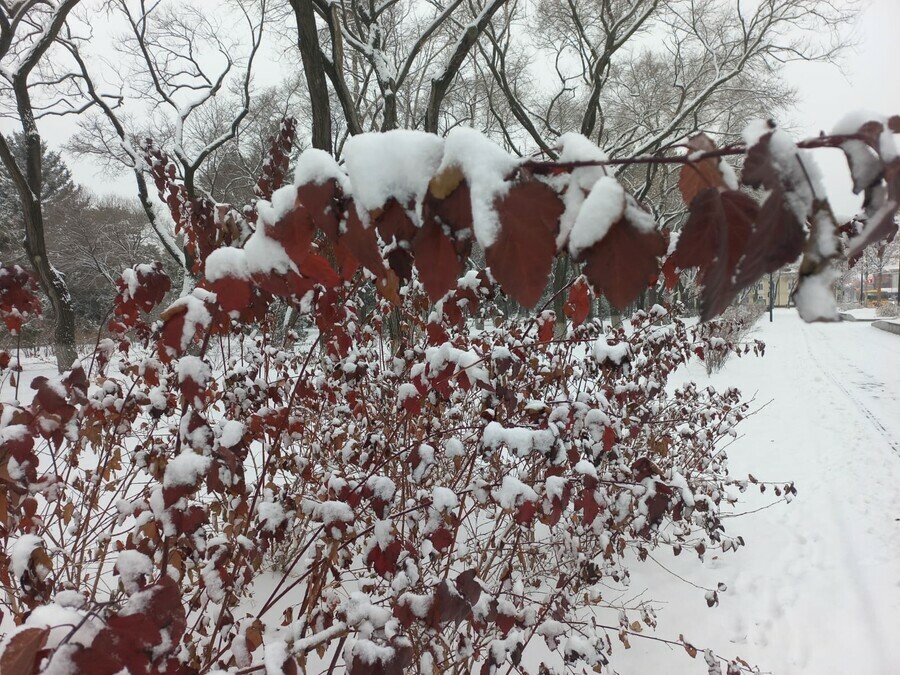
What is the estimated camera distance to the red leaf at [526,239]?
0.57 m

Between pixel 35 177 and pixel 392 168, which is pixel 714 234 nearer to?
pixel 392 168

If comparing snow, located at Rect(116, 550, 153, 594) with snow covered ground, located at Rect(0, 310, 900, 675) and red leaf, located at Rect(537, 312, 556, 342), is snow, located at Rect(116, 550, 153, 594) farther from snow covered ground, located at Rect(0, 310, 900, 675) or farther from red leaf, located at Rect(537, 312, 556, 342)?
snow covered ground, located at Rect(0, 310, 900, 675)

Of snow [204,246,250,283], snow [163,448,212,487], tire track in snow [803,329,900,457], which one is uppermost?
snow [204,246,250,283]

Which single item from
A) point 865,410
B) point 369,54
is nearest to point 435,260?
point 369,54

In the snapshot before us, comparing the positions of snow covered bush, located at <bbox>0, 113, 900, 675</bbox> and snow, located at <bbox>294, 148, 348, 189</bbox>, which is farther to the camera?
snow, located at <bbox>294, 148, 348, 189</bbox>

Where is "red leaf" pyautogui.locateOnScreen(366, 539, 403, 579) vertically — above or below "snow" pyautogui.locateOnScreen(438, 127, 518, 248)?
below

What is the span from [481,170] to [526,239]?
0.37 feet

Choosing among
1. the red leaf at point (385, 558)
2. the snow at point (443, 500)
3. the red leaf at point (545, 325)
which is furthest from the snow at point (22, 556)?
the red leaf at point (545, 325)

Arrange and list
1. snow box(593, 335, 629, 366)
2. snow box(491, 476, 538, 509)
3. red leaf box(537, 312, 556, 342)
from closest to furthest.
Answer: snow box(491, 476, 538, 509)
snow box(593, 335, 629, 366)
red leaf box(537, 312, 556, 342)

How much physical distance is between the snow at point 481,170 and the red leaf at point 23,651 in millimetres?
888

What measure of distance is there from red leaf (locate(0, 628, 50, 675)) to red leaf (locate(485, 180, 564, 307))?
88cm

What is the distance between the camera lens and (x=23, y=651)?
684 millimetres

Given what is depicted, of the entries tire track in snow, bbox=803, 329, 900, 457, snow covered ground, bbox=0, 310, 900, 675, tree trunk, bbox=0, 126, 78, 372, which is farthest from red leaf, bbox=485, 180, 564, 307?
tree trunk, bbox=0, 126, 78, 372

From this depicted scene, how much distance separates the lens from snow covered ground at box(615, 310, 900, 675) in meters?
2.54
